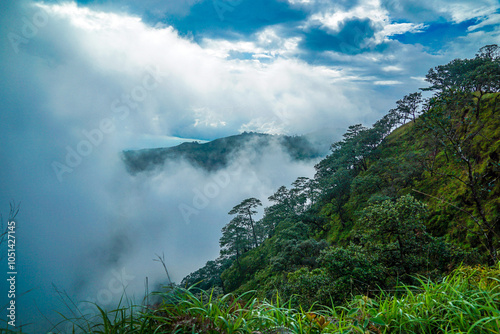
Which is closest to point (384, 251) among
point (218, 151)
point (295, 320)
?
point (295, 320)

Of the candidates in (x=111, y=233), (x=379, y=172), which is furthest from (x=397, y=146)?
(x=111, y=233)

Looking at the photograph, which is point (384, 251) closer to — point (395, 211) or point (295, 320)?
point (395, 211)

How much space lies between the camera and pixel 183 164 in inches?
5871

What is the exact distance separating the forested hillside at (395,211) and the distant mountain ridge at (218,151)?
4287 inches

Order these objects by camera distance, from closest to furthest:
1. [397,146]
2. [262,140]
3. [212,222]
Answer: [397,146] → [212,222] → [262,140]

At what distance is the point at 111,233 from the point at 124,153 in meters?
54.4

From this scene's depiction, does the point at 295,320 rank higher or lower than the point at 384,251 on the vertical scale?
higher

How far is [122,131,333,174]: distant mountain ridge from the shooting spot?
13776 centimetres

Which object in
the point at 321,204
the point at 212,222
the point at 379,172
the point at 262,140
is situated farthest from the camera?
the point at 262,140

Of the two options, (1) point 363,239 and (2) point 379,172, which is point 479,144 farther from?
(1) point 363,239

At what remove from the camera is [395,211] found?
7086 millimetres
